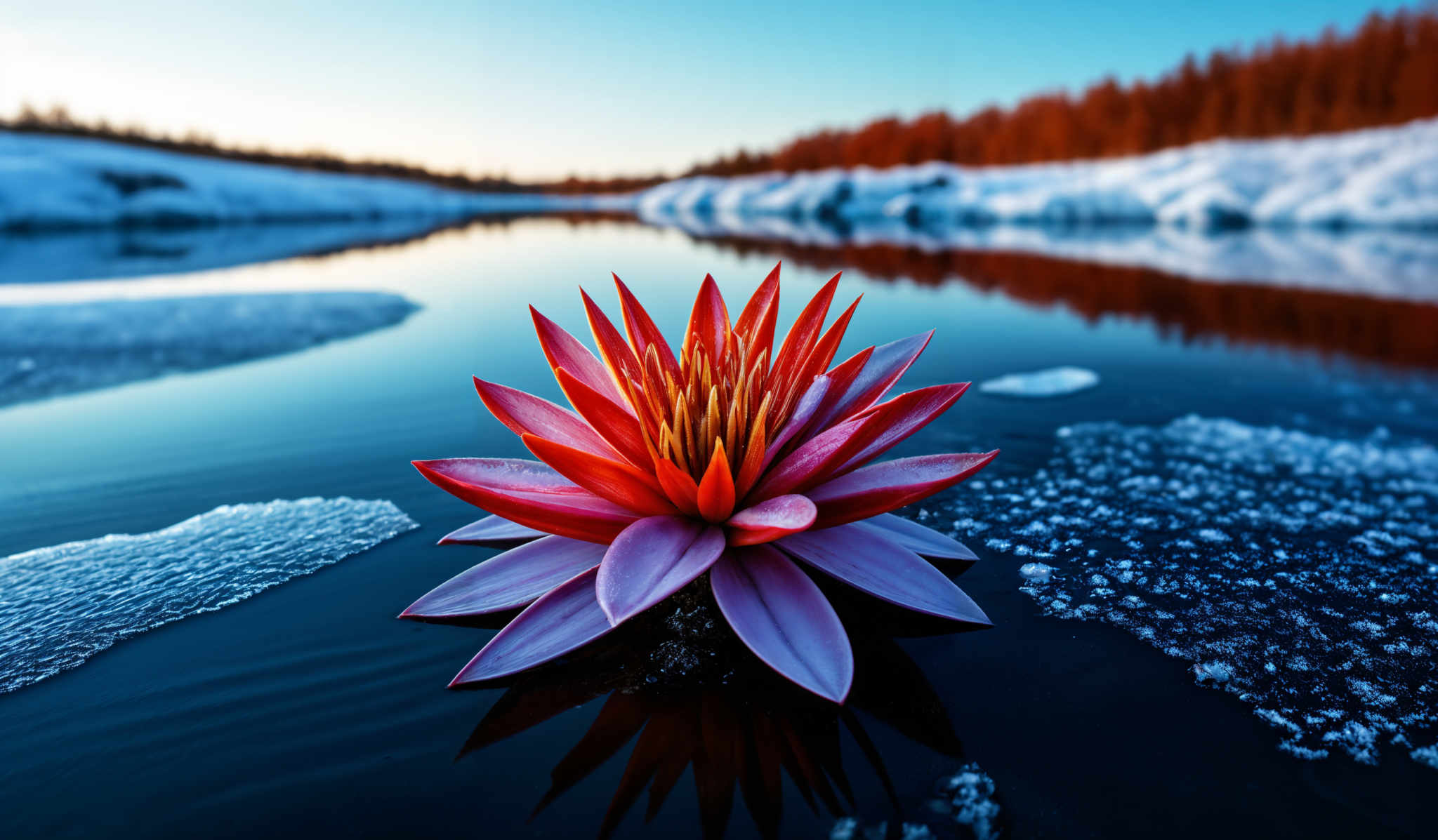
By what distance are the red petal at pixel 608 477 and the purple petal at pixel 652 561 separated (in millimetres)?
25

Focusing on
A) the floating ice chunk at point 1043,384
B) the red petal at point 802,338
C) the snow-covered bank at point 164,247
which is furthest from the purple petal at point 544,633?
the snow-covered bank at point 164,247

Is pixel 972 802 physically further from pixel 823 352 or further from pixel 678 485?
pixel 823 352

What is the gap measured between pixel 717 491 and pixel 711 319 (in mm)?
399

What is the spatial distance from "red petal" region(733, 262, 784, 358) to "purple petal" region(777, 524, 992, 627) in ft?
0.98

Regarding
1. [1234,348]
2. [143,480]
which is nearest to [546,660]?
[143,480]

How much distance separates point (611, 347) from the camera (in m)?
1.11

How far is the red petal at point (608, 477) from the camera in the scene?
86cm

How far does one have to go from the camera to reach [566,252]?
30.4ft

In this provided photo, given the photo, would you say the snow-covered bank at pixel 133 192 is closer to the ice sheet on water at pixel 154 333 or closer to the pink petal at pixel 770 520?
the ice sheet on water at pixel 154 333

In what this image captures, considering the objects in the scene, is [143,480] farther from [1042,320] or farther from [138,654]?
[1042,320]

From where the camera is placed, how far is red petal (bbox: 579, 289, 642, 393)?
107 centimetres

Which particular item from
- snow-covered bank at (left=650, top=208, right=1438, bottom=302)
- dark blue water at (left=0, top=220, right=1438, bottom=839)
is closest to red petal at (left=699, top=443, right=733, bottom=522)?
dark blue water at (left=0, top=220, right=1438, bottom=839)

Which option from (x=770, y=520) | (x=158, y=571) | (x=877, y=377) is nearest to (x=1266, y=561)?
(x=877, y=377)

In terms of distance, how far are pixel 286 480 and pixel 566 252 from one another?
8052mm
